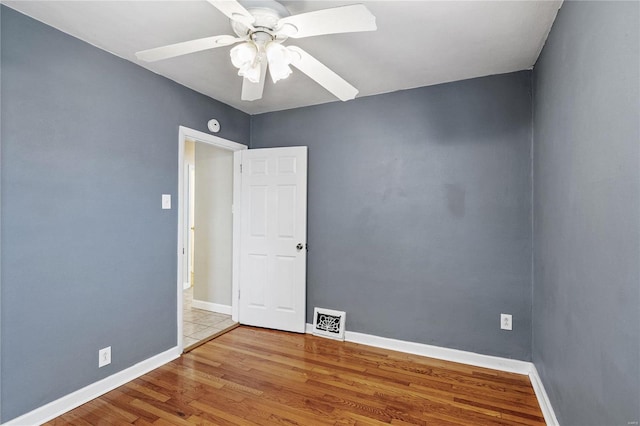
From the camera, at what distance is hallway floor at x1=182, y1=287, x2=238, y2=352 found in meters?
3.14

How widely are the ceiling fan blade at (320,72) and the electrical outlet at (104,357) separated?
2.39 m

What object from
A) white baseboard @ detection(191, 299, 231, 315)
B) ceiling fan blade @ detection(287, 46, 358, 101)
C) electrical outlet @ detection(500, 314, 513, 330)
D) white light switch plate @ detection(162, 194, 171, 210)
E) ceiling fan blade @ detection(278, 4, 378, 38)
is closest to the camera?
ceiling fan blade @ detection(278, 4, 378, 38)

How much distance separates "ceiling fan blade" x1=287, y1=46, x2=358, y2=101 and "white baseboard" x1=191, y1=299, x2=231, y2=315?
3.14 m

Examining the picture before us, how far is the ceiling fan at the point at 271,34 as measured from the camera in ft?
4.30

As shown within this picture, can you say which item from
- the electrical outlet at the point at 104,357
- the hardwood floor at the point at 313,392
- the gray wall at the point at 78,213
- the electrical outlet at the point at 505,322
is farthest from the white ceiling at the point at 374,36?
the hardwood floor at the point at 313,392

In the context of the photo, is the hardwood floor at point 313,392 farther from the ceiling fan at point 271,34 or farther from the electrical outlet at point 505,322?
the ceiling fan at point 271,34

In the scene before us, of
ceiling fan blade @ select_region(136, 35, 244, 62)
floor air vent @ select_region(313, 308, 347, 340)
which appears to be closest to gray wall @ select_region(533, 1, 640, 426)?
ceiling fan blade @ select_region(136, 35, 244, 62)

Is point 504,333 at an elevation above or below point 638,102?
below

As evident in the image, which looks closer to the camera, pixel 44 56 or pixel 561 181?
pixel 561 181

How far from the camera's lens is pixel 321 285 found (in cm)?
329

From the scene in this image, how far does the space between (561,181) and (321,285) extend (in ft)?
7.49

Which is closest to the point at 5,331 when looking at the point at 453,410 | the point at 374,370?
the point at 374,370

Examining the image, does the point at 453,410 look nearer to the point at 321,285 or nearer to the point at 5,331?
the point at 321,285

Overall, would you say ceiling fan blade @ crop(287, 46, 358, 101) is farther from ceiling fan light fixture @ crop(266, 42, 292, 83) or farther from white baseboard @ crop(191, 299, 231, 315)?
white baseboard @ crop(191, 299, 231, 315)
